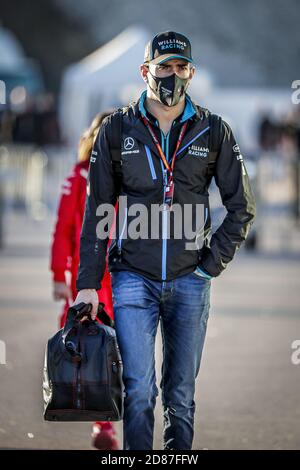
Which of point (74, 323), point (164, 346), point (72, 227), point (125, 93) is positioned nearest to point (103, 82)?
point (125, 93)

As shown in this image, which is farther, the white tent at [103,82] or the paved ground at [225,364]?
the white tent at [103,82]

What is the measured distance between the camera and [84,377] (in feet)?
→ 15.9

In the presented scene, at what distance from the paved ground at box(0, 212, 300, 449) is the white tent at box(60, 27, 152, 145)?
12801mm

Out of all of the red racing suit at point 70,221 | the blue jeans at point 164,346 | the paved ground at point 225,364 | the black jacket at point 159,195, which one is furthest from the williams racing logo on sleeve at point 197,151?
the paved ground at point 225,364

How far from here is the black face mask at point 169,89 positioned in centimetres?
499

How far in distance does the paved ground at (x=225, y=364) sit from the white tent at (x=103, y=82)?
1280 centimetres

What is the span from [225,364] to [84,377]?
13.0 ft

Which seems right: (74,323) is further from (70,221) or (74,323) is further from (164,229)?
(70,221)

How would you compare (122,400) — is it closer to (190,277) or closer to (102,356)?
(102,356)

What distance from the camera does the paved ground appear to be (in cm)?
648

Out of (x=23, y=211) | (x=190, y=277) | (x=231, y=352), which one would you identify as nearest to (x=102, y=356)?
(x=190, y=277)

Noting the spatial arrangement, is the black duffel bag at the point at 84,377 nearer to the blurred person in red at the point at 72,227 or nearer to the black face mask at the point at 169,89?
the black face mask at the point at 169,89

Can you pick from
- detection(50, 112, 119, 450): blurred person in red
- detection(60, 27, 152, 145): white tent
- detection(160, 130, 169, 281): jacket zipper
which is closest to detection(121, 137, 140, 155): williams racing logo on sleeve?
detection(160, 130, 169, 281): jacket zipper

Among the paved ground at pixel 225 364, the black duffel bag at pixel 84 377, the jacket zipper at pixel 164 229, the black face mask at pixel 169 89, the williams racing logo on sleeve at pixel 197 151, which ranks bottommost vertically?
the paved ground at pixel 225 364
